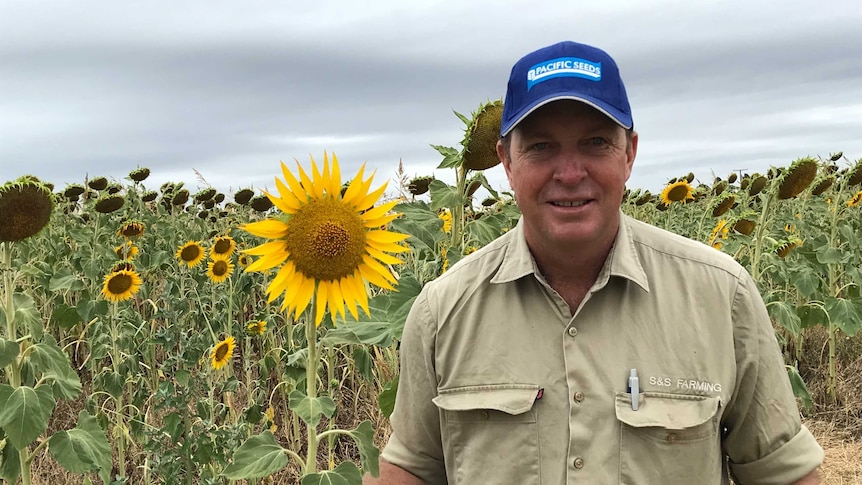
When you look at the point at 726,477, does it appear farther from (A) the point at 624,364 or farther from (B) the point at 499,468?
(B) the point at 499,468

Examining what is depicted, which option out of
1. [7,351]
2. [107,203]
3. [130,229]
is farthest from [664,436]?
[107,203]

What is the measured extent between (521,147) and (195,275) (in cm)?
426

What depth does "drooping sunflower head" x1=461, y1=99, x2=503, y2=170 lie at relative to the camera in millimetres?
2395

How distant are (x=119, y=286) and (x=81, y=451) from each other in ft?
7.08

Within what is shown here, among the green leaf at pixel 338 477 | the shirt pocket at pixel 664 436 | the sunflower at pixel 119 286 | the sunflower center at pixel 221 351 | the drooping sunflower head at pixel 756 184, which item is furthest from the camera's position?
the drooping sunflower head at pixel 756 184

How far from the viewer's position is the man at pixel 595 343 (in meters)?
1.81

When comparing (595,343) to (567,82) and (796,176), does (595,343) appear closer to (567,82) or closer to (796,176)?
(567,82)

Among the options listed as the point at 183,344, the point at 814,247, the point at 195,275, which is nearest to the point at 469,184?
the point at 183,344

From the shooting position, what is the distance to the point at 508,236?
2.15 meters

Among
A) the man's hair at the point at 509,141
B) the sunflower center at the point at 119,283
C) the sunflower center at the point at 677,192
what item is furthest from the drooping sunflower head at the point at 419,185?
the sunflower center at the point at 677,192

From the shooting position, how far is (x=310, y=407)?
6.18 ft

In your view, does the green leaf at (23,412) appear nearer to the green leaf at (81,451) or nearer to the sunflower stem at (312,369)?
the green leaf at (81,451)

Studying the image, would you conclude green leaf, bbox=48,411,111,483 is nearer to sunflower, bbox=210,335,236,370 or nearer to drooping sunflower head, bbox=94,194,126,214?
sunflower, bbox=210,335,236,370

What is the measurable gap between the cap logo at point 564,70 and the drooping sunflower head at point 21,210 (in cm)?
188
